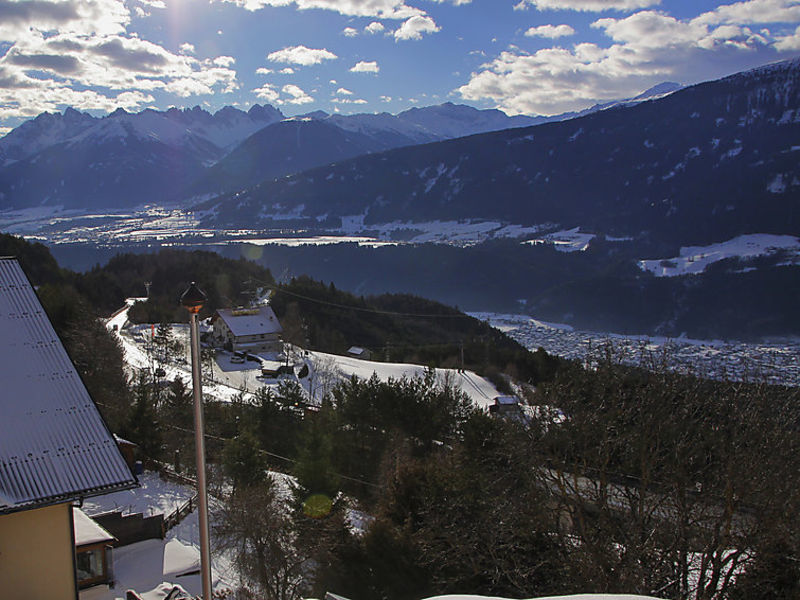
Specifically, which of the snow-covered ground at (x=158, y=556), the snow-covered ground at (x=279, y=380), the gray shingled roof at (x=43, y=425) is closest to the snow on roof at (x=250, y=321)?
the snow-covered ground at (x=279, y=380)

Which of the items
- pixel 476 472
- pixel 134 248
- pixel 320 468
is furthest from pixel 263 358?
pixel 134 248

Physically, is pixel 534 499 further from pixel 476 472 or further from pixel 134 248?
pixel 134 248

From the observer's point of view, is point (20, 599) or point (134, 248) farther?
point (134, 248)

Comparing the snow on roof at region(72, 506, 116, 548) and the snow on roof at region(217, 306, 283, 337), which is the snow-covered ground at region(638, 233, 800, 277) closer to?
the snow on roof at region(217, 306, 283, 337)

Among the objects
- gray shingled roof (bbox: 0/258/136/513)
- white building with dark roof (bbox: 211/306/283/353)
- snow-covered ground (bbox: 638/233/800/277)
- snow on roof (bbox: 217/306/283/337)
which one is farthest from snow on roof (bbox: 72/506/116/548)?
snow-covered ground (bbox: 638/233/800/277)

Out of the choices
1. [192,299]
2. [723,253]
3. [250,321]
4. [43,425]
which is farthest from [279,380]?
[723,253]
